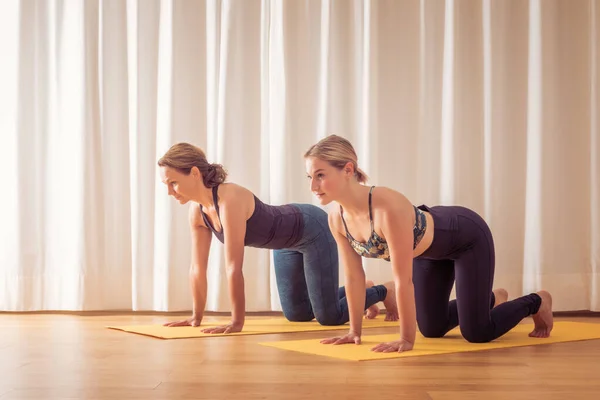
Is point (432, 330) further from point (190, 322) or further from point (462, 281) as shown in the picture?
point (190, 322)

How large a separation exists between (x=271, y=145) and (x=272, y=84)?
1.14ft

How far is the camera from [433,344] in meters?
2.77

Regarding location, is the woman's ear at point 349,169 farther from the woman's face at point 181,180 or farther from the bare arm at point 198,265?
the bare arm at point 198,265

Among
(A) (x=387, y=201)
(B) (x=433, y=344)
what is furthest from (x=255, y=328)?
(A) (x=387, y=201)

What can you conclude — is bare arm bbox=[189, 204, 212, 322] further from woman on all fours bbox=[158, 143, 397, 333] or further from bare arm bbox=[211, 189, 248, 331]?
bare arm bbox=[211, 189, 248, 331]

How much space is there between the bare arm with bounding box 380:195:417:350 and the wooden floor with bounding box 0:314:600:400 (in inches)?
6.4

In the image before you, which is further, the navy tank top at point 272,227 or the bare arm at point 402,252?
the navy tank top at point 272,227

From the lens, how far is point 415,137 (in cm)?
432

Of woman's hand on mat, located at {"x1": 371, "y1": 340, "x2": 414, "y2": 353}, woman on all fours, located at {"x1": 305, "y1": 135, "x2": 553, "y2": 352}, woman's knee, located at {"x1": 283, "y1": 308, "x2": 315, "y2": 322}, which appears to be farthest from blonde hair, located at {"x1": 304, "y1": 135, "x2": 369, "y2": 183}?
woman's knee, located at {"x1": 283, "y1": 308, "x2": 315, "y2": 322}

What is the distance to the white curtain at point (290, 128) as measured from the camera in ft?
14.0

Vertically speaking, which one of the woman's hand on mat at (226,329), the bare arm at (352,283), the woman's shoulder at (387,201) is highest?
the woman's shoulder at (387,201)

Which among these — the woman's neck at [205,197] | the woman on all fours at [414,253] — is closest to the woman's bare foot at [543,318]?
the woman on all fours at [414,253]

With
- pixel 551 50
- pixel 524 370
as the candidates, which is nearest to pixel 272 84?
pixel 551 50

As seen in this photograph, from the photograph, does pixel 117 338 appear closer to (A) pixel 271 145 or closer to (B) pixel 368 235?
(B) pixel 368 235
